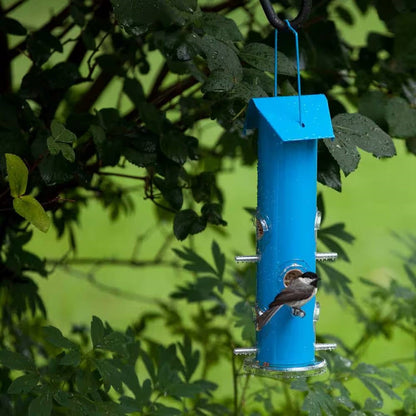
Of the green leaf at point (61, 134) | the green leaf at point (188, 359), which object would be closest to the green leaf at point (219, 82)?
the green leaf at point (61, 134)

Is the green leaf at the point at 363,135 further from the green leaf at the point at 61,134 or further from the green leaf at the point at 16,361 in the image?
the green leaf at the point at 16,361

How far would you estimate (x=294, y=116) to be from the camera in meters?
1.45

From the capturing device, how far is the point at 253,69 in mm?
1564

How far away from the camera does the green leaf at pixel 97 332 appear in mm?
1593

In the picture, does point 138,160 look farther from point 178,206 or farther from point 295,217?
point 295,217

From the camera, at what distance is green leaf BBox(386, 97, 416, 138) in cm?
175

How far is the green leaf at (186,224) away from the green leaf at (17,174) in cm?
41

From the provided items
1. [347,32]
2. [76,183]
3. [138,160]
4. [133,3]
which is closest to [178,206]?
[138,160]

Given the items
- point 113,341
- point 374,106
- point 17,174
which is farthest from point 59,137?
point 374,106

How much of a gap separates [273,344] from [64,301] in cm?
313

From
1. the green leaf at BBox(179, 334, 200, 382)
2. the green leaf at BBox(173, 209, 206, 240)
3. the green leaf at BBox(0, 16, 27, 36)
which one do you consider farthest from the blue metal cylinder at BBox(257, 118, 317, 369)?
the green leaf at BBox(0, 16, 27, 36)

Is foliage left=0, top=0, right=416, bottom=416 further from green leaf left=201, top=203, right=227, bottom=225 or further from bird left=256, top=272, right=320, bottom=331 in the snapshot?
bird left=256, top=272, right=320, bottom=331

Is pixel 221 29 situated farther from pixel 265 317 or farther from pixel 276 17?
pixel 265 317

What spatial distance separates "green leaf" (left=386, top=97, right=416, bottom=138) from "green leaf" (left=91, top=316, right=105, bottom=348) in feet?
2.21
